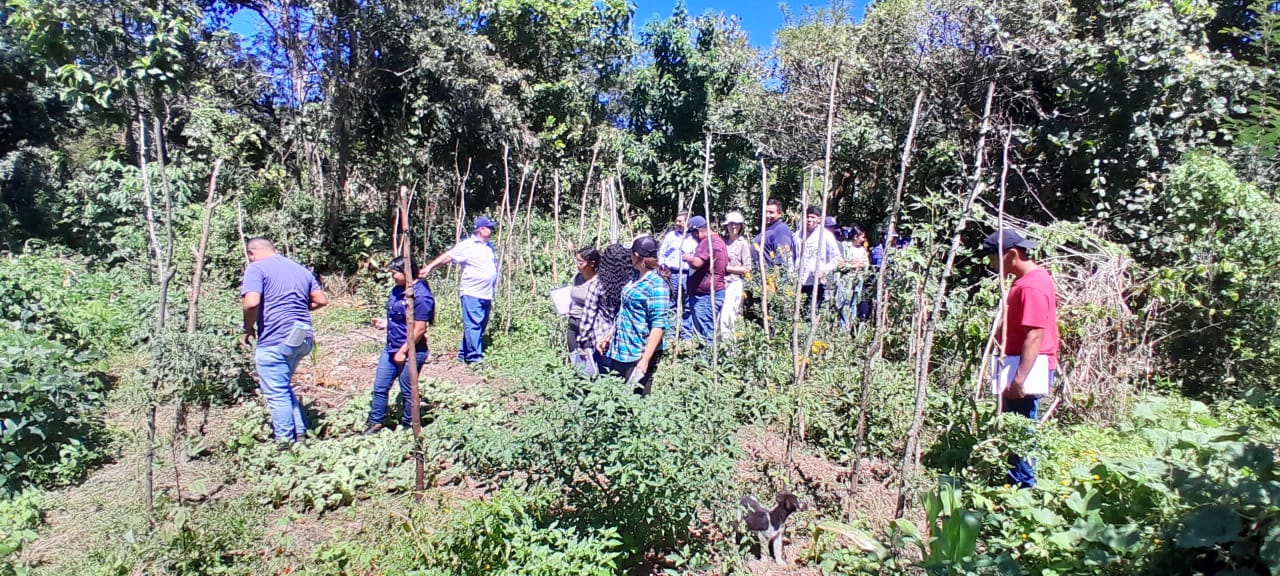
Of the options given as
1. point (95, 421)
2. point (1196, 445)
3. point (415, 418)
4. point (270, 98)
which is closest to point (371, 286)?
point (95, 421)

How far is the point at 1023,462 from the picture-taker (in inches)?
135

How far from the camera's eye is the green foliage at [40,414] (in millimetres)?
3752

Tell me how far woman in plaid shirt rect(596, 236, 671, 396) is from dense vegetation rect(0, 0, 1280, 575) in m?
0.30

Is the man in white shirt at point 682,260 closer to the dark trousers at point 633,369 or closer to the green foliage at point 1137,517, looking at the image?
the dark trousers at point 633,369

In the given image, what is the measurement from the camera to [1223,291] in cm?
486

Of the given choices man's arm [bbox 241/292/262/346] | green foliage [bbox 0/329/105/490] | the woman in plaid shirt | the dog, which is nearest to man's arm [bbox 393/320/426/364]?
man's arm [bbox 241/292/262/346]

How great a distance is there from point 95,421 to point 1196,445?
20.5ft

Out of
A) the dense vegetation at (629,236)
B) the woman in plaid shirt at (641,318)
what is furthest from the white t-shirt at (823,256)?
the woman in plaid shirt at (641,318)

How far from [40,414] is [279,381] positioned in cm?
124

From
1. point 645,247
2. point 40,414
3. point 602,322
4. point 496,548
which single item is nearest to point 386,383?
point 602,322

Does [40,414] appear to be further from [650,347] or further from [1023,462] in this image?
[1023,462]

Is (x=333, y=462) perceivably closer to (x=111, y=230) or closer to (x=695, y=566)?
(x=695, y=566)

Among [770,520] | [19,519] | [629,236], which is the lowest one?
[19,519]

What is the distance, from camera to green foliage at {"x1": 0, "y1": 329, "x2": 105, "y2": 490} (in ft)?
12.3
